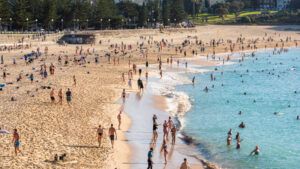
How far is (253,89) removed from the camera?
4138 centimetres

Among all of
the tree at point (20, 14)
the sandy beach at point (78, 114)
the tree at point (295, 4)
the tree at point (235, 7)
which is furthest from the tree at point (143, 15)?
the tree at point (295, 4)

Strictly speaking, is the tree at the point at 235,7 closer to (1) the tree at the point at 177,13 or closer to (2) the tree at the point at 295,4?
(2) the tree at the point at 295,4

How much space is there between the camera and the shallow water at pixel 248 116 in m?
21.2

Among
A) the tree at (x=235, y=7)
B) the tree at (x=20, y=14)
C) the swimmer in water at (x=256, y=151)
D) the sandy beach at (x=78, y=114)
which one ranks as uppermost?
the tree at (x=235, y=7)

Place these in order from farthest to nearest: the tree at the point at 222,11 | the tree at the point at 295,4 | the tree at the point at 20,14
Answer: the tree at the point at 295,4, the tree at the point at 222,11, the tree at the point at 20,14

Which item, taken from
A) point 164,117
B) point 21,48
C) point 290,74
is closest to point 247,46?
point 290,74

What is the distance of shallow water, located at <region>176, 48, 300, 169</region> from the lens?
2123cm

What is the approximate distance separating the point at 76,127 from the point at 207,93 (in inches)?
700

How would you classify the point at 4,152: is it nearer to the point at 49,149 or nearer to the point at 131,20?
the point at 49,149

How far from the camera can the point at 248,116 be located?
30047 mm

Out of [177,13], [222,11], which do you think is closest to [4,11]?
[177,13]

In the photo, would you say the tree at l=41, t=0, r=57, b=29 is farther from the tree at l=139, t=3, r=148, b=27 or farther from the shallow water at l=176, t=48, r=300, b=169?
the shallow water at l=176, t=48, r=300, b=169

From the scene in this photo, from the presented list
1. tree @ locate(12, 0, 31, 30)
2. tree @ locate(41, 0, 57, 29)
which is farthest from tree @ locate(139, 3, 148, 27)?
tree @ locate(12, 0, 31, 30)

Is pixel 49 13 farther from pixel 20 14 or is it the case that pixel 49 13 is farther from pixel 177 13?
pixel 177 13
